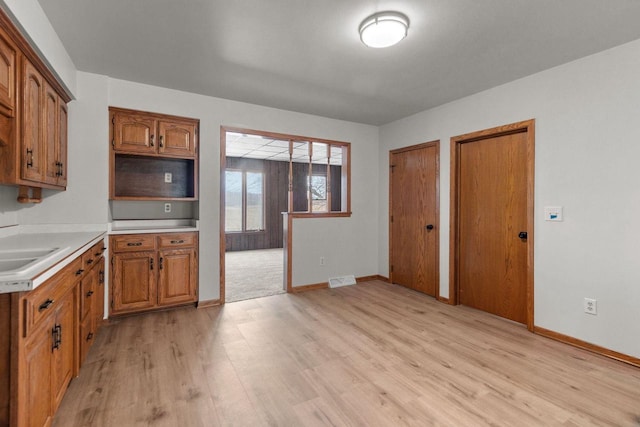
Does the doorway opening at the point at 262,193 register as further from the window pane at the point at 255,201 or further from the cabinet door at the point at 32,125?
the cabinet door at the point at 32,125

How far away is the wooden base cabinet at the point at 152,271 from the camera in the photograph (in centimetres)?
325

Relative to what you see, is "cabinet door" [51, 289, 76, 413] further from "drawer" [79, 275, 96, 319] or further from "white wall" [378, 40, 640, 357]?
"white wall" [378, 40, 640, 357]

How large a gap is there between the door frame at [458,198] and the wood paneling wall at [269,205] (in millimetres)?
5475

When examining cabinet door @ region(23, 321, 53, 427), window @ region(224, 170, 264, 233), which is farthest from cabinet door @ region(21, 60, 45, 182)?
window @ region(224, 170, 264, 233)

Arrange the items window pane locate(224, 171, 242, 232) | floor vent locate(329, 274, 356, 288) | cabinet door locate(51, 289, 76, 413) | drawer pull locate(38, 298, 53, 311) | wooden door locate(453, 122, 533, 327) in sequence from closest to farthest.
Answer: drawer pull locate(38, 298, 53, 311) → cabinet door locate(51, 289, 76, 413) → wooden door locate(453, 122, 533, 327) → floor vent locate(329, 274, 356, 288) → window pane locate(224, 171, 242, 232)

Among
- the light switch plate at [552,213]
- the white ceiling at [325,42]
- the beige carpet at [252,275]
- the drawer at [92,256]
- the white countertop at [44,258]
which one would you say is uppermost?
the white ceiling at [325,42]

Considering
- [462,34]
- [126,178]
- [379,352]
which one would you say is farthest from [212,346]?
[462,34]

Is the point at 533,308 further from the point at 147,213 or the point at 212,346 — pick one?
the point at 147,213

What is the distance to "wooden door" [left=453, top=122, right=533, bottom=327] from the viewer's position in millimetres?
3186

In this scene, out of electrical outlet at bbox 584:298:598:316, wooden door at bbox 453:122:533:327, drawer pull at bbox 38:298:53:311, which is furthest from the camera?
wooden door at bbox 453:122:533:327

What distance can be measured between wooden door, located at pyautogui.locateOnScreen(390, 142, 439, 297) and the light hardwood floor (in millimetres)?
1000

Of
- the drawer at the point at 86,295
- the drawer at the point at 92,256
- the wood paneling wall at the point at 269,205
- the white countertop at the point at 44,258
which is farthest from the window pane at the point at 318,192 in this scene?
the drawer at the point at 86,295

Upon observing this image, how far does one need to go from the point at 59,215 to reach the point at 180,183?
1293mm

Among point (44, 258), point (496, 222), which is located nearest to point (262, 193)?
point (496, 222)
